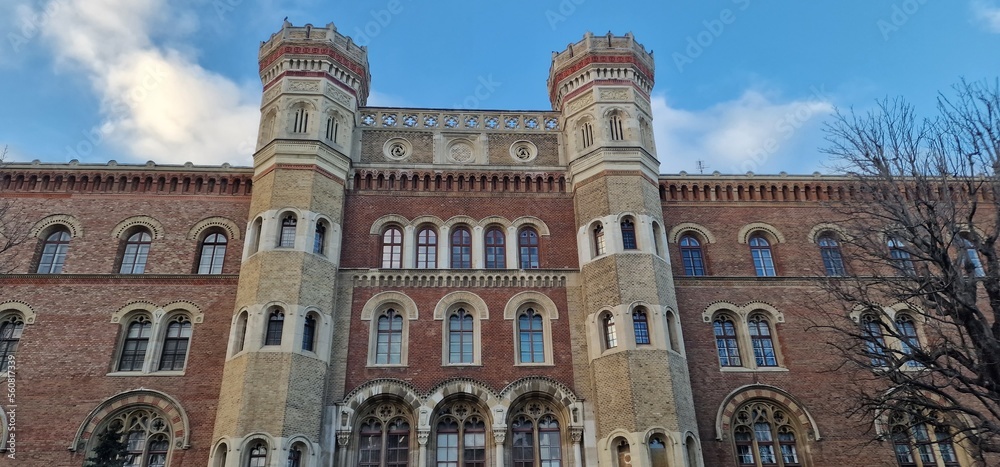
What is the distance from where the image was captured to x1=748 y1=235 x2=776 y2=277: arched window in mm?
24578

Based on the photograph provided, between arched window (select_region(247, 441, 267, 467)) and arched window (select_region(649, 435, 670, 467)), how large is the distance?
34.5 feet

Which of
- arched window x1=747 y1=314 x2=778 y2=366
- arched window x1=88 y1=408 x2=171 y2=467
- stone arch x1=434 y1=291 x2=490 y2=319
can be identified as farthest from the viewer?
arched window x1=747 y1=314 x2=778 y2=366

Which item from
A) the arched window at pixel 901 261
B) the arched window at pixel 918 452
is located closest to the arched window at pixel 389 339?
the arched window at pixel 901 261

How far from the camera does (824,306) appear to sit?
78.2ft

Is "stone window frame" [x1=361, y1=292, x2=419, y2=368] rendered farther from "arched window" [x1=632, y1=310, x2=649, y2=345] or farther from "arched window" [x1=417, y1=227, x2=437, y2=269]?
"arched window" [x1=632, y1=310, x2=649, y2=345]

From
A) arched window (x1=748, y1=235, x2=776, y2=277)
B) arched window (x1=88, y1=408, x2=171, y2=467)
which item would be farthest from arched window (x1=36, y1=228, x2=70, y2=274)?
arched window (x1=748, y1=235, x2=776, y2=277)

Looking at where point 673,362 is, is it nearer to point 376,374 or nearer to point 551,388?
point 551,388

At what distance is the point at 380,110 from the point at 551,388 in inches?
483

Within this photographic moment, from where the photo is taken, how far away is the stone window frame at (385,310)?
2172 cm

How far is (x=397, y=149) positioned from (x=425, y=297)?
6.16 m

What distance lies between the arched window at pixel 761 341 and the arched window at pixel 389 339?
11.4 metres

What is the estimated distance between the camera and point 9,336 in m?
21.9

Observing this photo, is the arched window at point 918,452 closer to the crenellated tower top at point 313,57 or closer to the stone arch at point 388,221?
the stone arch at point 388,221

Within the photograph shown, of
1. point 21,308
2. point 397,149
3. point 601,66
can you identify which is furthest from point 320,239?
point 601,66
